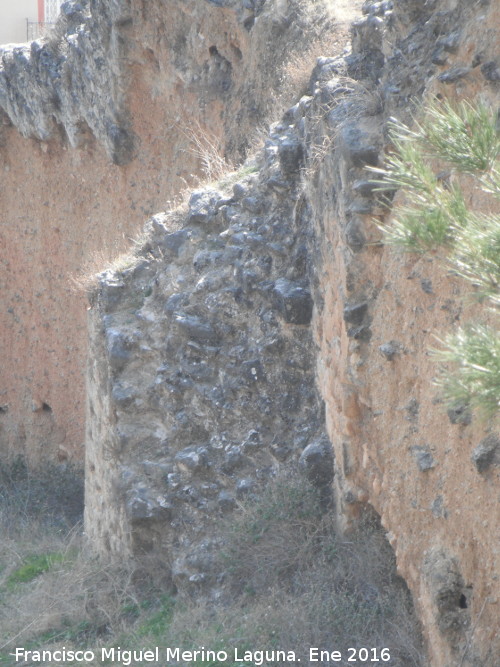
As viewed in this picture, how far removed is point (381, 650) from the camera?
446 centimetres

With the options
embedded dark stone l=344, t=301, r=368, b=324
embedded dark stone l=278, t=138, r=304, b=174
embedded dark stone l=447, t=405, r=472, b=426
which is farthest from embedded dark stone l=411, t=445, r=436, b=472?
embedded dark stone l=278, t=138, r=304, b=174

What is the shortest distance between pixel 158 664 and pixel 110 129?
22.3 feet

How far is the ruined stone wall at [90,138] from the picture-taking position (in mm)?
8984

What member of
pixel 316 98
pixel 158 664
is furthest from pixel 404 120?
pixel 158 664

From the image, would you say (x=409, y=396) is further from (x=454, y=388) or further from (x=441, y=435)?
(x=454, y=388)

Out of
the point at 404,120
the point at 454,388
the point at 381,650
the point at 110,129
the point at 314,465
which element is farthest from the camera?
the point at 110,129

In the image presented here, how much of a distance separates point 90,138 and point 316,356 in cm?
629

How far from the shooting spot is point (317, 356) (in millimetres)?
5723

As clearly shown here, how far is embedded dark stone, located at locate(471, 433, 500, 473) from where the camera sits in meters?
3.68

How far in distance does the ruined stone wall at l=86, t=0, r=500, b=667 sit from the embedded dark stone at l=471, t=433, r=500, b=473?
15mm

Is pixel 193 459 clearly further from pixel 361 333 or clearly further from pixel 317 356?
pixel 361 333

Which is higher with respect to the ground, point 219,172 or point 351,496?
point 219,172

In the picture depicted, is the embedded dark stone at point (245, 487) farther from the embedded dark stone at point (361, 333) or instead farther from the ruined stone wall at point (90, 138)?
the ruined stone wall at point (90, 138)

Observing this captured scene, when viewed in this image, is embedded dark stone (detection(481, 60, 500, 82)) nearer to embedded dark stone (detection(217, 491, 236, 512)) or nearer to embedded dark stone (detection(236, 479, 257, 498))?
embedded dark stone (detection(236, 479, 257, 498))
